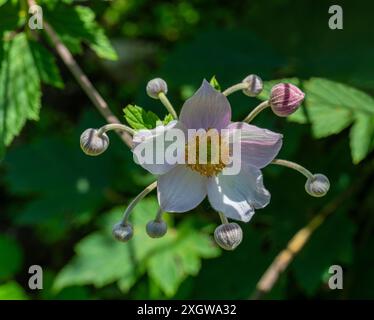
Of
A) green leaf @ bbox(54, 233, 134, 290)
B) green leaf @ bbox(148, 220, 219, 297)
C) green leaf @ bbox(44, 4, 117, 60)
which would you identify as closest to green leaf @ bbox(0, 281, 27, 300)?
green leaf @ bbox(54, 233, 134, 290)

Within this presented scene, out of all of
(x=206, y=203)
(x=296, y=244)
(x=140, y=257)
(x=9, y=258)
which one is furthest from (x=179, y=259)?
(x=9, y=258)

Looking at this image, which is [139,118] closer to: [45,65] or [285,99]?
[285,99]

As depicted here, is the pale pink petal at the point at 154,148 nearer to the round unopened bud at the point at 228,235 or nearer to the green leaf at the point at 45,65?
the round unopened bud at the point at 228,235

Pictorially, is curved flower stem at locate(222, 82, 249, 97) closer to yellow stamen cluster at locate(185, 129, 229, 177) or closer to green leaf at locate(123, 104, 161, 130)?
yellow stamen cluster at locate(185, 129, 229, 177)

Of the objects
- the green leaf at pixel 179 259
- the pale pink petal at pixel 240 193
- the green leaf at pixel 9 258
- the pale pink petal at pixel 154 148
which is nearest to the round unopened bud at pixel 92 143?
the pale pink petal at pixel 154 148

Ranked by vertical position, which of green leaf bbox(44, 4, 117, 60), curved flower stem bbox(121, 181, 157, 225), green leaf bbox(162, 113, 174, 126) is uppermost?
green leaf bbox(44, 4, 117, 60)

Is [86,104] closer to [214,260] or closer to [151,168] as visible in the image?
[214,260]
